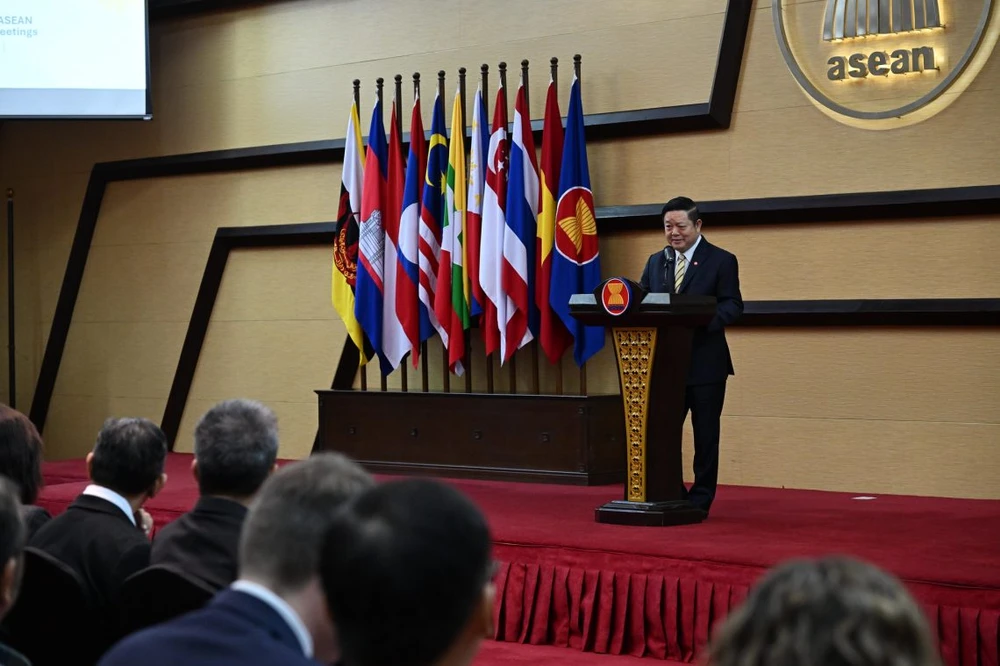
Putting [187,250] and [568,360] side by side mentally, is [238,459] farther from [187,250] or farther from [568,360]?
[187,250]

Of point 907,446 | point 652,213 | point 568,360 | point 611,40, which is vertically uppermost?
point 611,40

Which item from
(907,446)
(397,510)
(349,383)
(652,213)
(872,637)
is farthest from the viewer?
(349,383)

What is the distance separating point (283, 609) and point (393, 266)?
5.10 m

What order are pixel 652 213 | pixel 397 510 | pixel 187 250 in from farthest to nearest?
pixel 187 250, pixel 652 213, pixel 397 510

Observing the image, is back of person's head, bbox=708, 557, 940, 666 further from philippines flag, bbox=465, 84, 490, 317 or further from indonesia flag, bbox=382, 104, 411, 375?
indonesia flag, bbox=382, 104, 411, 375

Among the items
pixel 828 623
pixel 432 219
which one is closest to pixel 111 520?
pixel 828 623

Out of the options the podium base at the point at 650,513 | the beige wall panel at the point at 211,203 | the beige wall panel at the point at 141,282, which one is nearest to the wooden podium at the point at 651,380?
the podium base at the point at 650,513

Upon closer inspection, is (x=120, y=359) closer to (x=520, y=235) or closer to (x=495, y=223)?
(x=495, y=223)

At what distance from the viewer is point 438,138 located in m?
6.37

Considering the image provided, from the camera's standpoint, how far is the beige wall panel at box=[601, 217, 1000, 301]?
515cm

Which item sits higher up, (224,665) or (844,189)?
(844,189)

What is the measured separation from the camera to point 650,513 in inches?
165

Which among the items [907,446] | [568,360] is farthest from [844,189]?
[568,360]

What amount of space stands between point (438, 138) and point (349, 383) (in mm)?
1553
